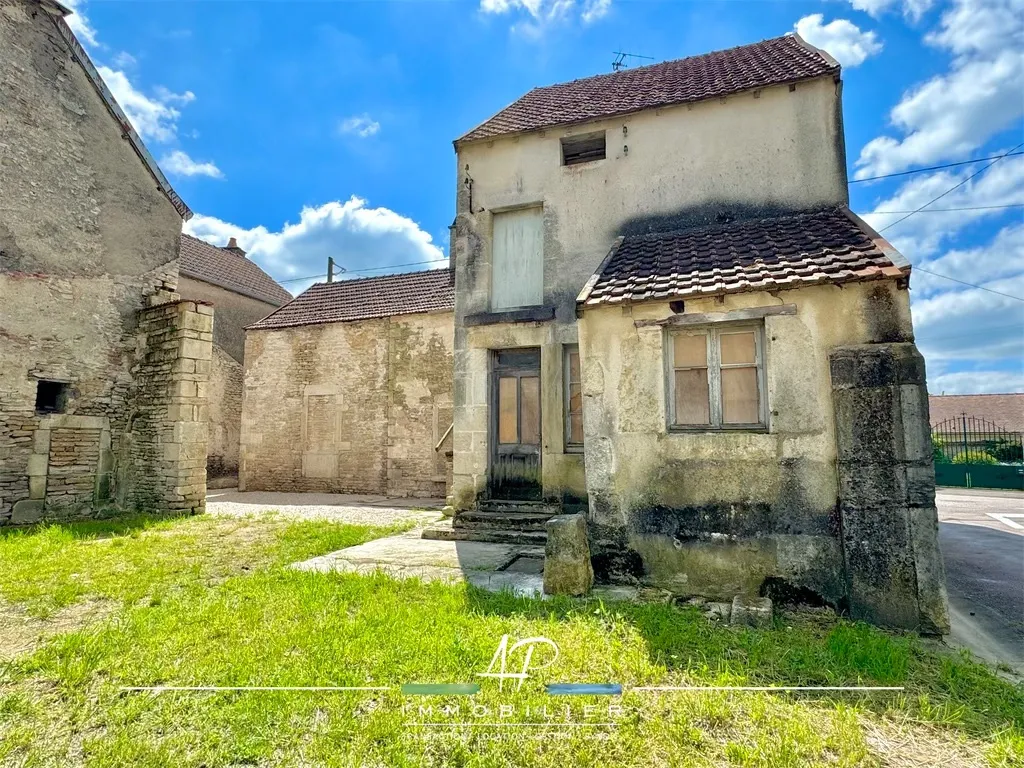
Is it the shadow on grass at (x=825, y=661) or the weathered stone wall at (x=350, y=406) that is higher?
the weathered stone wall at (x=350, y=406)

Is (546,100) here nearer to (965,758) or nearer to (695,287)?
(695,287)

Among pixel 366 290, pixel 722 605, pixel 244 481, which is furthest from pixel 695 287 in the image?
pixel 244 481

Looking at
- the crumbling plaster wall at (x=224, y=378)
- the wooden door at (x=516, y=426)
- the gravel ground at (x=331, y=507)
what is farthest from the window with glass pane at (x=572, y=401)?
the crumbling plaster wall at (x=224, y=378)

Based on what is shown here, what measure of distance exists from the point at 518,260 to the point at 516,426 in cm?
275

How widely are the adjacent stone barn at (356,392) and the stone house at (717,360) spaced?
517 centimetres

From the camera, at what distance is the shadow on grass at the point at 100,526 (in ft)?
26.1

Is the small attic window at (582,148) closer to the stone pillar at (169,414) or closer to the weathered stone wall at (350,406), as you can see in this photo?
the weathered stone wall at (350,406)

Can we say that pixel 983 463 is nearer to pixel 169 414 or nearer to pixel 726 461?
pixel 726 461

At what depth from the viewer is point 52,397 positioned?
938 cm

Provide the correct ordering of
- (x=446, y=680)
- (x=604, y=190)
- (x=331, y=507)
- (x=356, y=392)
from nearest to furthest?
1. (x=446, y=680)
2. (x=604, y=190)
3. (x=331, y=507)
4. (x=356, y=392)

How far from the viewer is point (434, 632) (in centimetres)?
394

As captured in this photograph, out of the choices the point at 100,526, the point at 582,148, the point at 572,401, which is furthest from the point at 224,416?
the point at 582,148

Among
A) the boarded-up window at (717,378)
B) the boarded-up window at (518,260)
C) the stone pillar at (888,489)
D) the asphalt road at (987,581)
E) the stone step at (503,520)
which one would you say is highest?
the boarded-up window at (518,260)

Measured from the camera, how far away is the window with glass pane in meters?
8.18
